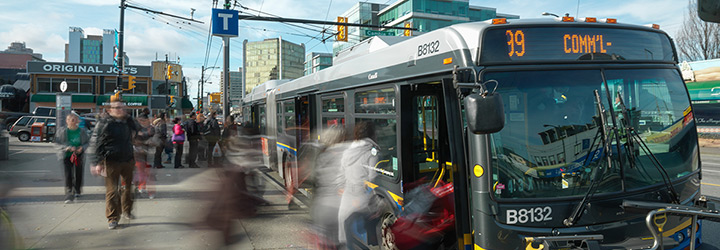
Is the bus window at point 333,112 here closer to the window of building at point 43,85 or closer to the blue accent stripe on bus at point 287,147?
the blue accent stripe on bus at point 287,147

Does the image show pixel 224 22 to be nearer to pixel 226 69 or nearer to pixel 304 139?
pixel 226 69

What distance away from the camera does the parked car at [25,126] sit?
25.3 m

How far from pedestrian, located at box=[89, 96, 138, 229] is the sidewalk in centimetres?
40

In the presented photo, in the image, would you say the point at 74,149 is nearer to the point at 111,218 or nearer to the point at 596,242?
the point at 111,218

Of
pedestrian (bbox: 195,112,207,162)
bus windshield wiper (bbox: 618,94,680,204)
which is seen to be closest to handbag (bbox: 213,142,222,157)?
pedestrian (bbox: 195,112,207,162)

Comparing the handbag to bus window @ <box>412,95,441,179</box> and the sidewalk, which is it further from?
bus window @ <box>412,95,441,179</box>

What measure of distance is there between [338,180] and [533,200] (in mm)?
2003

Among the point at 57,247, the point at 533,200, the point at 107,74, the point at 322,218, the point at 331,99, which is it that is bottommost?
the point at 57,247

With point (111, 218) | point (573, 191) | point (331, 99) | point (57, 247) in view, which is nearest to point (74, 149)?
point (111, 218)

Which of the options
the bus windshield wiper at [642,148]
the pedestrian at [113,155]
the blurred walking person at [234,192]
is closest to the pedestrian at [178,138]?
the pedestrian at [113,155]

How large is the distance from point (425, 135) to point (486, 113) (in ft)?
6.21

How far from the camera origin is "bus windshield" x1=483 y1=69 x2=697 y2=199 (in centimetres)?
356

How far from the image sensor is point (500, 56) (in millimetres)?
3721

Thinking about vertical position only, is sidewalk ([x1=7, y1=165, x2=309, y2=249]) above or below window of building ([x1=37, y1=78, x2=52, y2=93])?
below
